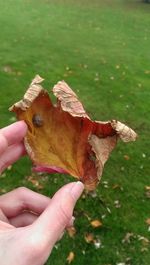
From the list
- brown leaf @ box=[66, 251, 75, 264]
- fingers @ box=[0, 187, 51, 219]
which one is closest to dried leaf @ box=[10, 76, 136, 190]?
fingers @ box=[0, 187, 51, 219]

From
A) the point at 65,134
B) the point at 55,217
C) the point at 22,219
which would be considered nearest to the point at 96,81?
the point at 22,219

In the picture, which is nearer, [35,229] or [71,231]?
[35,229]

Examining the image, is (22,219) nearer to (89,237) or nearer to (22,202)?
(22,202)

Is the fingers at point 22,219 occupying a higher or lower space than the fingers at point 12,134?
lower

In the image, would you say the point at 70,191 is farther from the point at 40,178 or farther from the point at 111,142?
the point at 40,178

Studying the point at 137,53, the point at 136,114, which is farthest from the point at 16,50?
the point at 136,114

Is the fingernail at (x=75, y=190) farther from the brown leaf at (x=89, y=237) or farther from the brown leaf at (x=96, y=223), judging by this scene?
the brown leaf at (x=96, y=223)

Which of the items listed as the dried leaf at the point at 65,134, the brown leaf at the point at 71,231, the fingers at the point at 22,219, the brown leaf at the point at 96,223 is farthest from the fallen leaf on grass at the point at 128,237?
the dried leaf at the point at 65,134
